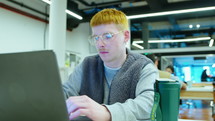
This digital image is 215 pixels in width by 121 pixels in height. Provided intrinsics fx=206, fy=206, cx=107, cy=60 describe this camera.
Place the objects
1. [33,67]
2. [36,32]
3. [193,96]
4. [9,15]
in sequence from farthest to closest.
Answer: [36,32] → [9,15] → [193,96] → [33,67]

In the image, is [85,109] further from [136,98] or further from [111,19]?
[111,19]

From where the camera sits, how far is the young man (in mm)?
885

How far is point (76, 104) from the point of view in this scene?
0.63 meters

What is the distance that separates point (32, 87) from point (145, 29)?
25.9 ft

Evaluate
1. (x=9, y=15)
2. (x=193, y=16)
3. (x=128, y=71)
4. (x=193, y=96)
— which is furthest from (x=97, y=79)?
(x=193, y=16)

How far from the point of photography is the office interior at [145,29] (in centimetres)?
575

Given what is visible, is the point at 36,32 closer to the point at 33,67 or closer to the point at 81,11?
the point at 81,11

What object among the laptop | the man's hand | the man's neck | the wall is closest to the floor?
the man's neck

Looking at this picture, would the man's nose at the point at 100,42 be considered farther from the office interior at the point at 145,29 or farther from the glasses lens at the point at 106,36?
the office interior at the point at 145,29

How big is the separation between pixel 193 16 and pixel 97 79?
7.15 metres

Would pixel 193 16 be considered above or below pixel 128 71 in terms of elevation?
above

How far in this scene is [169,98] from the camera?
76 centimetres

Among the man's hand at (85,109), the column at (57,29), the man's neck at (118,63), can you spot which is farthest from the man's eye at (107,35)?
the column at (57,29)

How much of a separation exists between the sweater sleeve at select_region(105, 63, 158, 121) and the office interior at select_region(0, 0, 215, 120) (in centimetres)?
490
